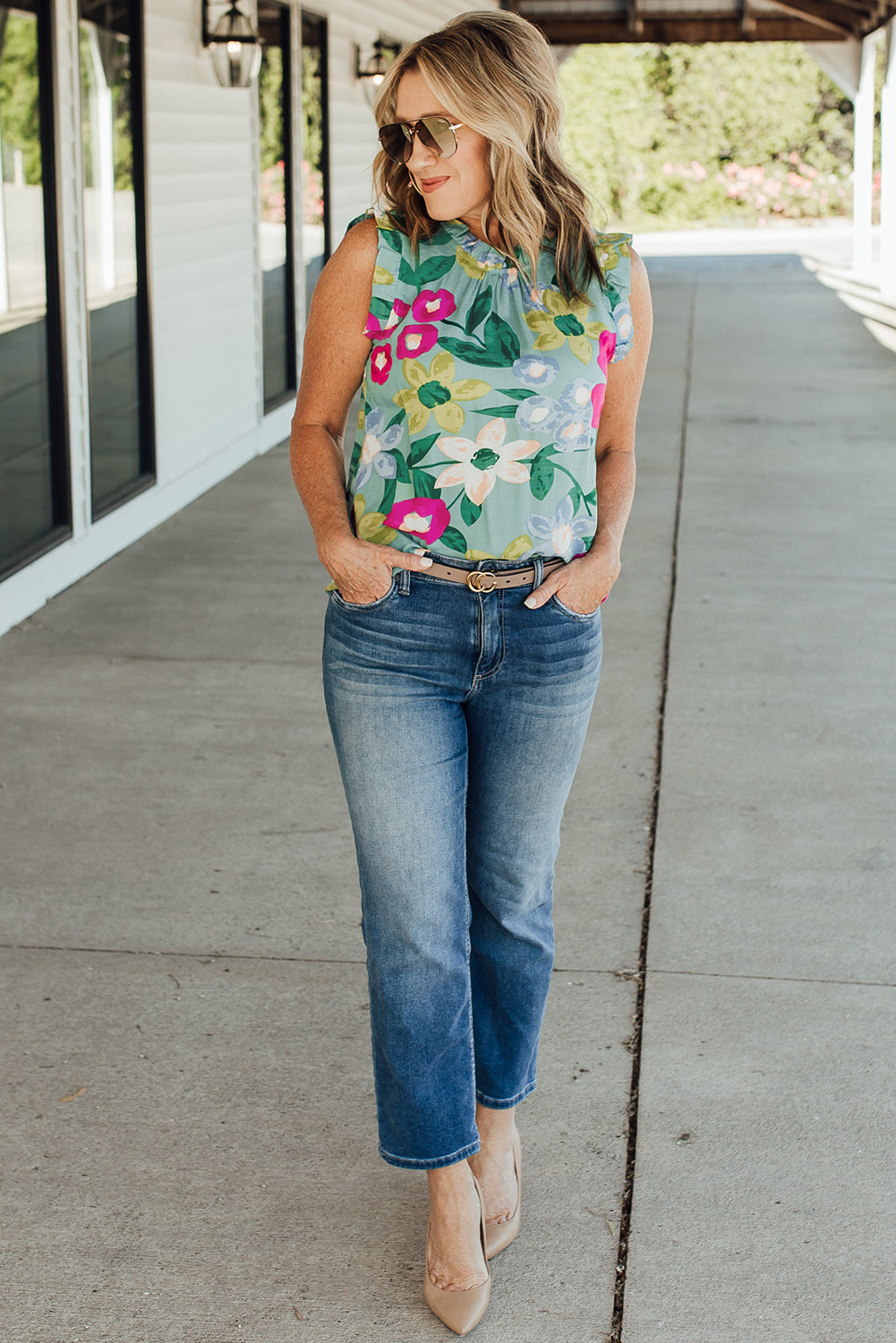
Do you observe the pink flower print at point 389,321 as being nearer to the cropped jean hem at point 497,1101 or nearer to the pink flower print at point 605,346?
the pink flower print at point 605,346

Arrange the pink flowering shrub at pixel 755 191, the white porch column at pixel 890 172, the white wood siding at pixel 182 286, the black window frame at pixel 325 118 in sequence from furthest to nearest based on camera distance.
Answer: the pink flowering shrub at pixel 755 191, the white porch column at pixel 890 172, the black window frame at pixel 325 118, the white wood siding at pixel 182 286

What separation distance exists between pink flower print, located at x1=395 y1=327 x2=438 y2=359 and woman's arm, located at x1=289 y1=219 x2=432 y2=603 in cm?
6

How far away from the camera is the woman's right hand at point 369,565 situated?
6.72ft

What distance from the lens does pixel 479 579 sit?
2.05 m

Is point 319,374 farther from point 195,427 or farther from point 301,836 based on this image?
point 195,427

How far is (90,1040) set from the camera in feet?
9.62

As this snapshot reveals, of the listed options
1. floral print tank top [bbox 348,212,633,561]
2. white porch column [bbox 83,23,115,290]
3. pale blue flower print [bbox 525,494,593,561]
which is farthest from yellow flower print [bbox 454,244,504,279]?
white porch column [bbox 83,23,115,290]

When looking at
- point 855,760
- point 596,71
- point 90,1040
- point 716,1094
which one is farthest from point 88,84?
point 596,71

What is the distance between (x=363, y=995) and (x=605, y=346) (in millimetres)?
1504

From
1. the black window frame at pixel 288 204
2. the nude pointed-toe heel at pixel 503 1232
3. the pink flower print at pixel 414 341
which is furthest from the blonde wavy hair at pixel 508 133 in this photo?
the black window frame at pixel 288 204

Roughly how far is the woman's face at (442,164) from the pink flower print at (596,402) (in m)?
0.30

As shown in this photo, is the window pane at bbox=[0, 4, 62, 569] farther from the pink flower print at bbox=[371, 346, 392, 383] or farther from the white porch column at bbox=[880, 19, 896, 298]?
the white porch column at bbox=[880, 19, 896, 298]

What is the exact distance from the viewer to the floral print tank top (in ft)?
6.70

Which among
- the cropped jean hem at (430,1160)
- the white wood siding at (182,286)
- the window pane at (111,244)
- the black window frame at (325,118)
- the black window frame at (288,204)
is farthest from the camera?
the black window frame at (325,118)
